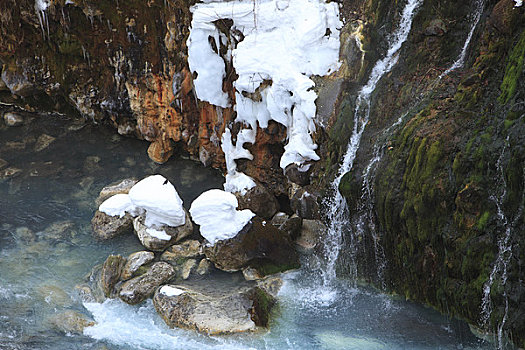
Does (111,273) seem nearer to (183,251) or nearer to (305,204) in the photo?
(183,251)

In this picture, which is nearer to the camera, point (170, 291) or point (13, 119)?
point (170, 291)

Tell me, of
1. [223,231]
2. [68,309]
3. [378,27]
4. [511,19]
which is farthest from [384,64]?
[68,309]

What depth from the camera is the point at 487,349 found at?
7.68m

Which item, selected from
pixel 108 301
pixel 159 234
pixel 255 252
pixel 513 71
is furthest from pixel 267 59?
pixel 108 301

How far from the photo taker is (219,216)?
9.84 metres

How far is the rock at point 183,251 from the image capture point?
1032 centimetres

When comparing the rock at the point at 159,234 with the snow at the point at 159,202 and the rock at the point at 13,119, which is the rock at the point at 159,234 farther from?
the rock at the point at 13,119

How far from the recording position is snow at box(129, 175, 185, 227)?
10.6 m

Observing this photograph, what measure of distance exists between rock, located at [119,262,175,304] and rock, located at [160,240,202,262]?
0.44 metres

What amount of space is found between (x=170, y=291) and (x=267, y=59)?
4.47 meters

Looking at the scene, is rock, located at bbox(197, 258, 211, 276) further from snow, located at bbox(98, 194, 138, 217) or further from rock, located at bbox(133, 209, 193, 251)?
snow, located at bbox(98, 194, 138, 217)

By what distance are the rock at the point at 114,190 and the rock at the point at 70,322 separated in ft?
10.7

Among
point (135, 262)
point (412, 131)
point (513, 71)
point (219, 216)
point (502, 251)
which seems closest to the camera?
point (502, 251)

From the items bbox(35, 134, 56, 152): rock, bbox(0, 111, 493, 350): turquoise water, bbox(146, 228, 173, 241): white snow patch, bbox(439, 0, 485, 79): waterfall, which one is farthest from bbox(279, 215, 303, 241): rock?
bbox(35, 134, 56, 152): rock
